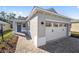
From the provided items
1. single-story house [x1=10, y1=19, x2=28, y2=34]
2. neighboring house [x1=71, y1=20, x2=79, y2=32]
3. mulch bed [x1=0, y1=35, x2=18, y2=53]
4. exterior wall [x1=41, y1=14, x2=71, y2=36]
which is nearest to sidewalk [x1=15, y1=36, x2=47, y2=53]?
mulch bed [x1=0, y1=35, x2=18, y2=53]

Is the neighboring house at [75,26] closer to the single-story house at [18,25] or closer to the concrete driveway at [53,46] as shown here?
the concrete driveway at [53,46]

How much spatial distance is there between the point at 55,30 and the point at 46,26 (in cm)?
34

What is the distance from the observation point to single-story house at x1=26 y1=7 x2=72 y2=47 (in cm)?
351

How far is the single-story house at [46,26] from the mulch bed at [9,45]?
471mm

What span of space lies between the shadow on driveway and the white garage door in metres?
0.15

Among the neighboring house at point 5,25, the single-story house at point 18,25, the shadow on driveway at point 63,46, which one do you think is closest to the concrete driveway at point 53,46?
the shadow on driveway at point 63,46

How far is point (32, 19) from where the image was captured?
3502mm

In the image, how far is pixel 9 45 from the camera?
3539mm

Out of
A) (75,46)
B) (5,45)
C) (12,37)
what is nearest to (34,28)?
(12,37)

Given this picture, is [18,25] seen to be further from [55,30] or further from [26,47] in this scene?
[55,30]

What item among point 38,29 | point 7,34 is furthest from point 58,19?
point 7,34

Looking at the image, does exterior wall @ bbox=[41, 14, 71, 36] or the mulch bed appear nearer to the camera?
the mulch bed

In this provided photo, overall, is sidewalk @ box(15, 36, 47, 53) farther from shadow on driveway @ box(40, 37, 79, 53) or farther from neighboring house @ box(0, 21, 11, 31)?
neighboring house @ box(0, 21, 11, 31)
